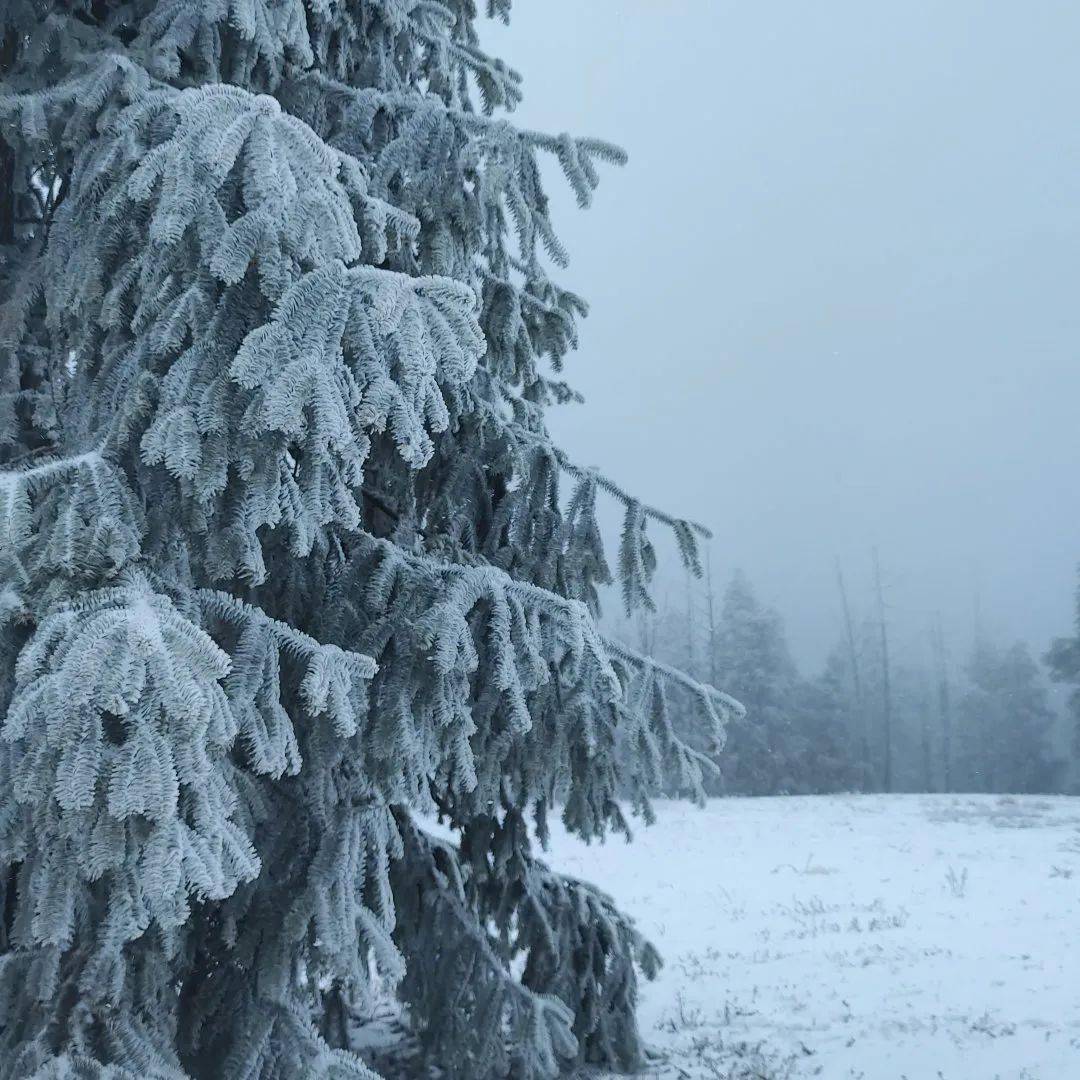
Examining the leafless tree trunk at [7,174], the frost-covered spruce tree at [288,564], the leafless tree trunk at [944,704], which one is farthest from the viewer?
the leafless tree trunk at [944,704]

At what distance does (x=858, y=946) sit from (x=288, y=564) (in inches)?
293

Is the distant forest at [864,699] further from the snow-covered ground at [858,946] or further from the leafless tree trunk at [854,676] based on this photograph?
the snow-covered ground at [858,946]

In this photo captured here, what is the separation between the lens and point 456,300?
8.32 ft

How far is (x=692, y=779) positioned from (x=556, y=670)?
2.58ft

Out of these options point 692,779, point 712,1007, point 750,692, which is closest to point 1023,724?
point 750,692

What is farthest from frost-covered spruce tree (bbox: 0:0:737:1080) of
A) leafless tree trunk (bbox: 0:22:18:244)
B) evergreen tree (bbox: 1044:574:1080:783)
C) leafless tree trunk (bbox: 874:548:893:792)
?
leafless tree trunk (bbox: 874:548:893:792)

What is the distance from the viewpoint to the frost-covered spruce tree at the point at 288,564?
7.93 ft

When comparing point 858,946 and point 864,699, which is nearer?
point 858,946

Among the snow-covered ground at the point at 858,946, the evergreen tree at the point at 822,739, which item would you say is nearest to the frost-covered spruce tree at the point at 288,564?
the snow-covered ground at the point at 858,946

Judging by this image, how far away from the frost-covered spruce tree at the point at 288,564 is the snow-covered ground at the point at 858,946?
5.56 ft

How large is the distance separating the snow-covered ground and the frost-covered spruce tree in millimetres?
1694

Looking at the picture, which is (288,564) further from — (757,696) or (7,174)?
(757,696)

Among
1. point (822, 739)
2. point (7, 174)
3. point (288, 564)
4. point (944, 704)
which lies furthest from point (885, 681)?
point (7, 174)

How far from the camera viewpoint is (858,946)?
8.94 meters
